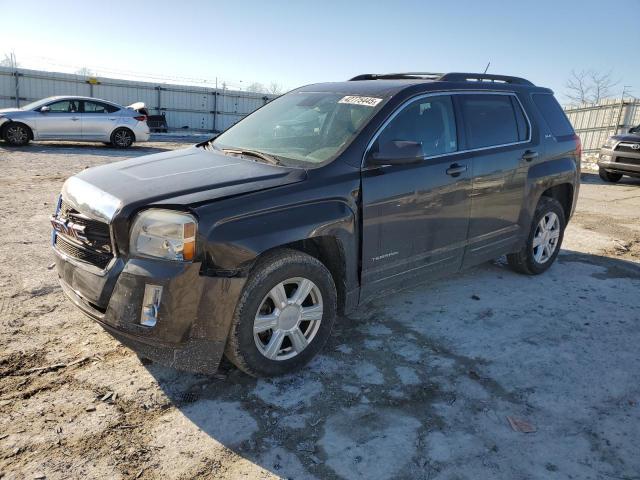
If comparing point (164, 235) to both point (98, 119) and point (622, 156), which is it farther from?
point (98, 119)

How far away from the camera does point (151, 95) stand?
82.4 feet

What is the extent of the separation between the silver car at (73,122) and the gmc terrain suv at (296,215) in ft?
41.1

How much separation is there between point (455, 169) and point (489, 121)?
0.82 m

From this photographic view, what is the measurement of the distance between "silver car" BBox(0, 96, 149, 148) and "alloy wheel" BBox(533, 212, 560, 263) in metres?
13.7

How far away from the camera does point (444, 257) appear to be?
13.7 feet

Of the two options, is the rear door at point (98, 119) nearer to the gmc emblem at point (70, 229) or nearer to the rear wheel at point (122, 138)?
the rear wheel at point (122, 138)

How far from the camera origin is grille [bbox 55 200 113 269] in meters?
2.90

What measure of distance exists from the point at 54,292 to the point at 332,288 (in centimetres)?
251

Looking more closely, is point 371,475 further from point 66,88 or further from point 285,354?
point 66,88

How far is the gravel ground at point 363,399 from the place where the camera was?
8.31ft

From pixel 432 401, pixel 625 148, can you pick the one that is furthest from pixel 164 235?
pixel 625 148

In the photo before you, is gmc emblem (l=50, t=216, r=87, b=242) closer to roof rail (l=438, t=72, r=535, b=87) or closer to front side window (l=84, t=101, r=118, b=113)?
roof rail (l=438, t=72, r=535, b=87)

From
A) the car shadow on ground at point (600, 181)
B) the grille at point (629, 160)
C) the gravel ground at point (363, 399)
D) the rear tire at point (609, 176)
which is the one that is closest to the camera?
the gravel ground at point (363, 399)

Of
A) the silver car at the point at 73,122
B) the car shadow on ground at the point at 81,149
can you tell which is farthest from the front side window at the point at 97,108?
Answer: the car shadow on ground at the point at 81,149
